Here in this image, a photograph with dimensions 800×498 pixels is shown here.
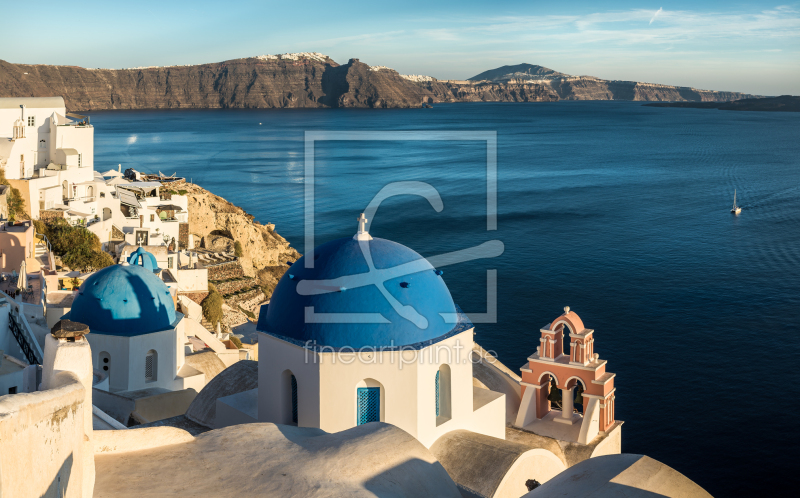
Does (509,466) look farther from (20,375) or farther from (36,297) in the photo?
(36,297)

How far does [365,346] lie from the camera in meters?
11.5

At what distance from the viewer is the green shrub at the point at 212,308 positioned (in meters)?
32.1

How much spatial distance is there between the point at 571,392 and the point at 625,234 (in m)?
41.4

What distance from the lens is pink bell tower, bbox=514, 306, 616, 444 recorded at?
1573 centimetres

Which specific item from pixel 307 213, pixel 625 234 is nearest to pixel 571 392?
pixel 625 234

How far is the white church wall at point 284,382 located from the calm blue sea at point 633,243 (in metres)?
17.2

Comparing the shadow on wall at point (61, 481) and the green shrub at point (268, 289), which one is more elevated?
the shadow on wall at point (61, 481)

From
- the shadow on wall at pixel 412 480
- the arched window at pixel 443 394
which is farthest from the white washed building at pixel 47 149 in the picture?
the shadow on wall at pixel 412 480

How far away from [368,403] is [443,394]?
1.44m

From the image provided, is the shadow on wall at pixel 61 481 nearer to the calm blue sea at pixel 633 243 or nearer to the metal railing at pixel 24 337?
the metal railing at pixel 24 337

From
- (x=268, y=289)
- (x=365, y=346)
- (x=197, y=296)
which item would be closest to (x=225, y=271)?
(x=268, y=289)

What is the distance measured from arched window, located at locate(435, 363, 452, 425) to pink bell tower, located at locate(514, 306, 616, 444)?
4010 mm

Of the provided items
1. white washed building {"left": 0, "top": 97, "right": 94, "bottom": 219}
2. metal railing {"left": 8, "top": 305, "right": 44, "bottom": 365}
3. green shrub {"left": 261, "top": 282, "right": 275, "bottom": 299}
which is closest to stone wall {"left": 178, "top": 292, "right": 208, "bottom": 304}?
green shrub {"left": 261, "top": 282, "right": 275, "bottom": 299}

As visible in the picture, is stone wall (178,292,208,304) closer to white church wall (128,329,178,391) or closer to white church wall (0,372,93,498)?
white church wall (128,329,178,391)
